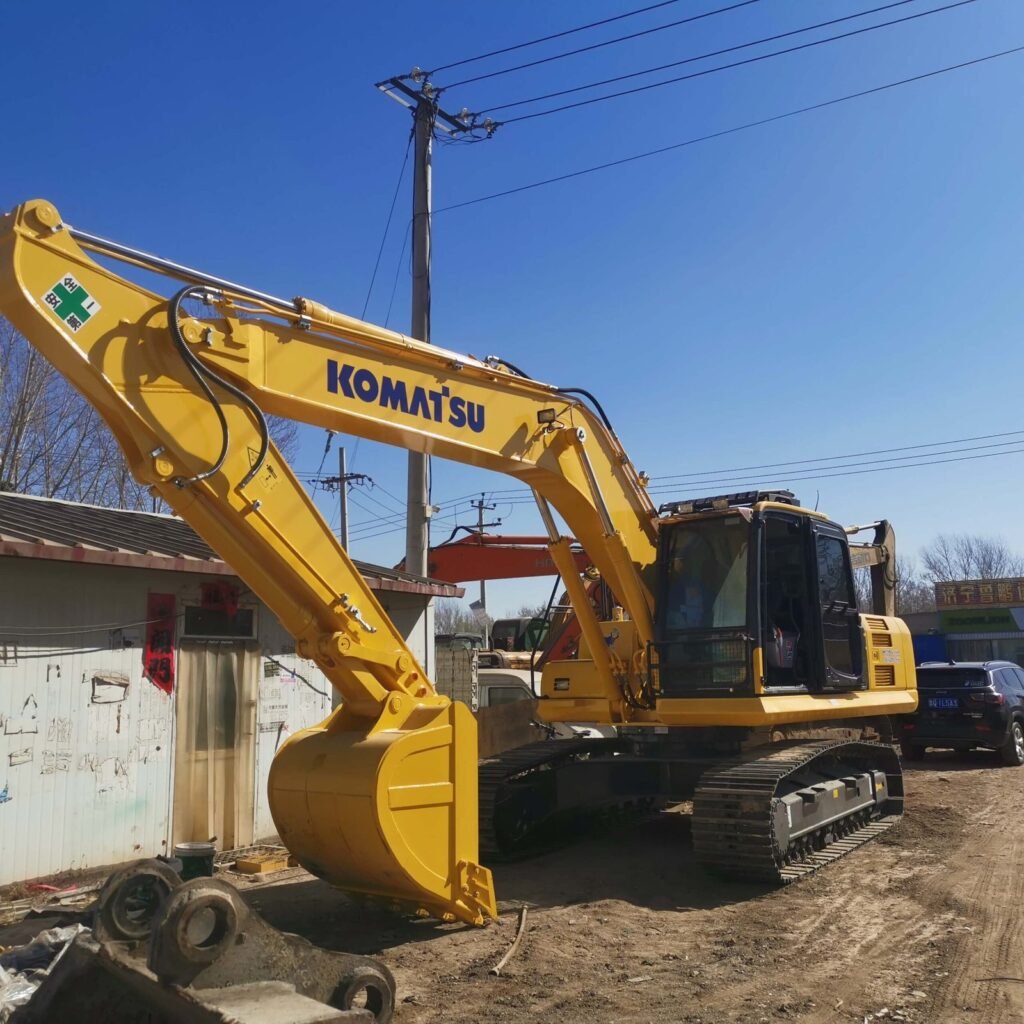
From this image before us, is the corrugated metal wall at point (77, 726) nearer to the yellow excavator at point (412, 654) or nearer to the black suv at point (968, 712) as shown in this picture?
the yellow excavator at point (412, 654)

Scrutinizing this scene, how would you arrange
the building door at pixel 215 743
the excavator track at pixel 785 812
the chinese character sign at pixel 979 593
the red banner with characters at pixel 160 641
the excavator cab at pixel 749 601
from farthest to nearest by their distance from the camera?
1. the chinese character sign at pixel 979 593
2. the building door at pixel 215 743
3. the red banner with characters at pixel 160 641
4. the excavator cab at pixel 749 601
5. the excavator track at pixel 785 812

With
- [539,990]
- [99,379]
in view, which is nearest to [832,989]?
[539,990]

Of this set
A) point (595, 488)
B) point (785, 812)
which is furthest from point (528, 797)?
point (595, 488)

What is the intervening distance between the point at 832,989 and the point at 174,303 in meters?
5.44

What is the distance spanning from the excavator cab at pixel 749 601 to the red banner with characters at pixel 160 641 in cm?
495

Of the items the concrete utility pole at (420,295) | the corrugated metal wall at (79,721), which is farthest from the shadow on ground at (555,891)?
the concrete utility pole at (420,295)

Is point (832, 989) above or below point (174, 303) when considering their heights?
below

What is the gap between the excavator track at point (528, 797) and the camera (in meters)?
8.97

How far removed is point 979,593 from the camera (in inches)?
1820

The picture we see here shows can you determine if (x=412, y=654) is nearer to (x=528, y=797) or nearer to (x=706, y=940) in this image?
(x=706, y=940)

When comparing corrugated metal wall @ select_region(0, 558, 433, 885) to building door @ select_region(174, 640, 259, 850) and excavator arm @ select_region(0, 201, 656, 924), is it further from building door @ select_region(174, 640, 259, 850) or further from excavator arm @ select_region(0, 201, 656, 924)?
excavator arm @ select_region(0, 201, 656, 924)

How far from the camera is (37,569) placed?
29.8 feet

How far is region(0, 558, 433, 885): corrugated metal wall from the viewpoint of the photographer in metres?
8.79

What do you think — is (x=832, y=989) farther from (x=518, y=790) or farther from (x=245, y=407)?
(x=245, y=407)
